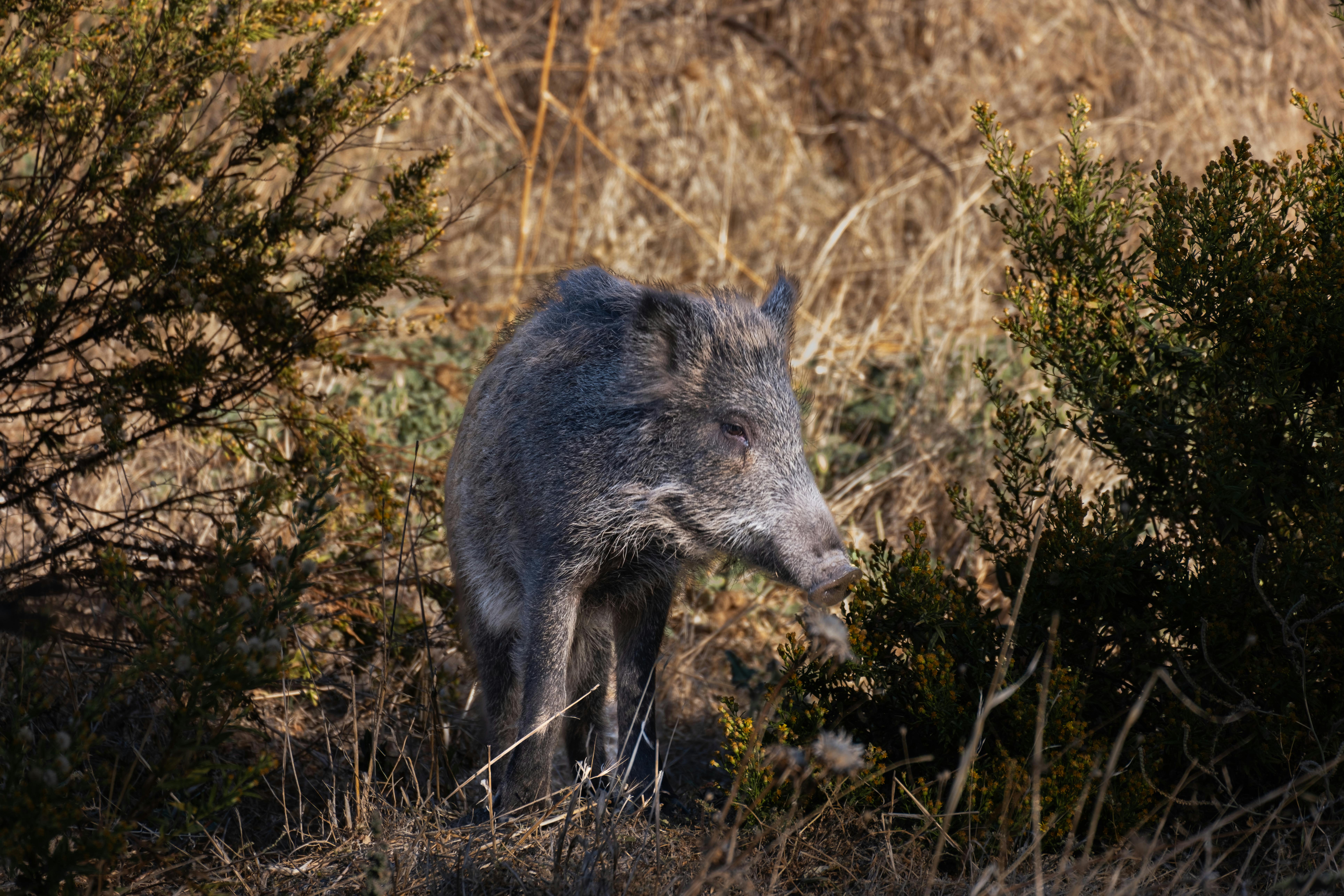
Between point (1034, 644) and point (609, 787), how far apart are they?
1.32 metres

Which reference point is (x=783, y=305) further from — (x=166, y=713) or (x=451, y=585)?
(x=166, y=713)

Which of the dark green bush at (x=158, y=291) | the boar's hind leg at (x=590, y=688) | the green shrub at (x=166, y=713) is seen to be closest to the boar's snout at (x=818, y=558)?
the boar's hind leg at (x=590, y=688)

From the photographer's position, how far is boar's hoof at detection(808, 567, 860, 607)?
131 inches

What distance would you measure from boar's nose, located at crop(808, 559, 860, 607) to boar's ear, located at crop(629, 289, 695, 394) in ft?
2.44

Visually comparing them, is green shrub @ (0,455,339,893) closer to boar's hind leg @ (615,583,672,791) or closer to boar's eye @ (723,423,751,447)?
boar's hind leg @ (615,583,672,791)

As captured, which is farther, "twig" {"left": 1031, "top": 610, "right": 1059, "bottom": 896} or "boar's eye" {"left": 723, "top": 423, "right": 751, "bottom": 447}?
"boar's eye" {"left": 723, "top": 423, "right": 751, "bottom": 447}

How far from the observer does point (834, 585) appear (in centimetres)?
334

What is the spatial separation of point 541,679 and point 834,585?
0.89m

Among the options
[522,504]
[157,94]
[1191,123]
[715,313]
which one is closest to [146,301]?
[157,94]

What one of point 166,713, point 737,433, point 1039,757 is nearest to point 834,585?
point 737,433

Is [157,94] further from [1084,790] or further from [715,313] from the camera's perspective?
[1084,790]

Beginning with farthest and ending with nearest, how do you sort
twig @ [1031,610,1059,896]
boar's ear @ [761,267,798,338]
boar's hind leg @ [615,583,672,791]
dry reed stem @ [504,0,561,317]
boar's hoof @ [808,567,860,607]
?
dry reed stem @ [504,0,561,317] → boar's ear @ [761,267,798,338] → boar's hind leg @ [615,583,672,791] → boar's hoof @ [808,567,860,607] → twig @ [1031,610,1059,896]

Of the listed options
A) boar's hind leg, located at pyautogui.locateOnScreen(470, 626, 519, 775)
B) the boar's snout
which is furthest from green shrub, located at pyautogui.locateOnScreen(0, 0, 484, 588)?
the boar's snout

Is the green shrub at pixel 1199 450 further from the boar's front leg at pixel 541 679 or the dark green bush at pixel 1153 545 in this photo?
the boar's front leg at pixel 541 679
